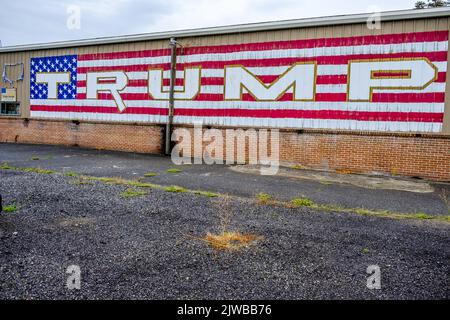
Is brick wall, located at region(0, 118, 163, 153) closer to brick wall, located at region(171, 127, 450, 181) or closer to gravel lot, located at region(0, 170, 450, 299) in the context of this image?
brick wall, located at region(171, 127, 450, 181)

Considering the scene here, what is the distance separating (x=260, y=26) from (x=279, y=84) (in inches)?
84.0

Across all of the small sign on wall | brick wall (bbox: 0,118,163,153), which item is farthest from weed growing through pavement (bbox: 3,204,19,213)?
the small sign on wall

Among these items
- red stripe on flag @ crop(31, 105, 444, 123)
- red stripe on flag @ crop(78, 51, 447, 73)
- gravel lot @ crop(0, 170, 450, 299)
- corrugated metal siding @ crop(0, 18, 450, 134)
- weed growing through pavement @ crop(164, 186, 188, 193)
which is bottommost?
gravel lot @ crop(0, 170, 450, 299)

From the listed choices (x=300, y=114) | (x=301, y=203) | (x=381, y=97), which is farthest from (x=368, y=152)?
(x=301, y=203)

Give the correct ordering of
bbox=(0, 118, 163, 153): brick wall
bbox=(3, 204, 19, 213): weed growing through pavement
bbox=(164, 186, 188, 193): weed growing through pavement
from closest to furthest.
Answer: bbox=(3, 204, 19, 213): weed growing through pavement, bbox=(164, 186, 188, 193): weed growing through pavement, bbox=(0, 118, 163, 153): brick wall

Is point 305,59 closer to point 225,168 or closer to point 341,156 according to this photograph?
point 341,156

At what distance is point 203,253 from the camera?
4.20 metres

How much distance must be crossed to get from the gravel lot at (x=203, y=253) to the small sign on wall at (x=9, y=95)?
1442 cm

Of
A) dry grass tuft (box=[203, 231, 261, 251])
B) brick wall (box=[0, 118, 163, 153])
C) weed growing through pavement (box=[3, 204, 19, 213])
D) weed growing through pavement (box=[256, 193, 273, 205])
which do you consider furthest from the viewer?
brick wall (box=[0, 118, 163, 153])

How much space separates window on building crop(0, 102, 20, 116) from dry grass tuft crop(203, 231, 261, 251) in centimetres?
1776

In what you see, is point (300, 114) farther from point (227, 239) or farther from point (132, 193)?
point (227, 239)

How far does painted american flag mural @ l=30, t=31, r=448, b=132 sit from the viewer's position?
10.8 meters

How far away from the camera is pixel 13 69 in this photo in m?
18.7
